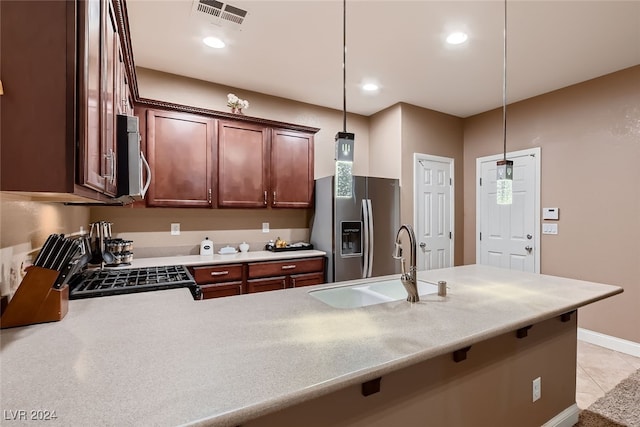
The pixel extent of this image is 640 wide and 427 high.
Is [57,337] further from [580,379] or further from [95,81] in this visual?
[580,379]

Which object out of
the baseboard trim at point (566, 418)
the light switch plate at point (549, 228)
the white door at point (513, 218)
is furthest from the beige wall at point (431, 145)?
the baseboard trim at point (566, 418)

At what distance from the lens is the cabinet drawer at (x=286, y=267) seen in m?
3.13

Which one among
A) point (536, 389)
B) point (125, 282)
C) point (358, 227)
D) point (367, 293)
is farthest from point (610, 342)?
point (125, 282)

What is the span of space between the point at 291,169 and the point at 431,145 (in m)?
2.08

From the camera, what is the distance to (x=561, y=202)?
141 inches

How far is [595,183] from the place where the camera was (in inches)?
131

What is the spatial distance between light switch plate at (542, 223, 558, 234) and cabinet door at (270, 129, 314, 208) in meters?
2.79

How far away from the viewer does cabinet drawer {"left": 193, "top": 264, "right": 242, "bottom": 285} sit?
2.85 meters

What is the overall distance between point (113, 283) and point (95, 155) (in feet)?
3.41

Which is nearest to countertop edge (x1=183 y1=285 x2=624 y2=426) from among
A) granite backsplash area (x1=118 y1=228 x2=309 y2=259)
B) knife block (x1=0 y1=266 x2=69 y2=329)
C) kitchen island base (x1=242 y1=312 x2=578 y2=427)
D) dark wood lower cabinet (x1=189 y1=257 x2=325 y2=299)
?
kitchen island base (x1=242 y1=312 x2=578 y2=427)

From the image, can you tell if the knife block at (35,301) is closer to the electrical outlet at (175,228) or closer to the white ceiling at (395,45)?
the white ceiling at (395,45)

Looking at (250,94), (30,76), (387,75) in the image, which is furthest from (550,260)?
(30,76)

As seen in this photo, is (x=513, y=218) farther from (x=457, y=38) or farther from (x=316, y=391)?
(x=316, y=391)

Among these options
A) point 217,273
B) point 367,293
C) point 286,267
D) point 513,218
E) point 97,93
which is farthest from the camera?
point 513,218
